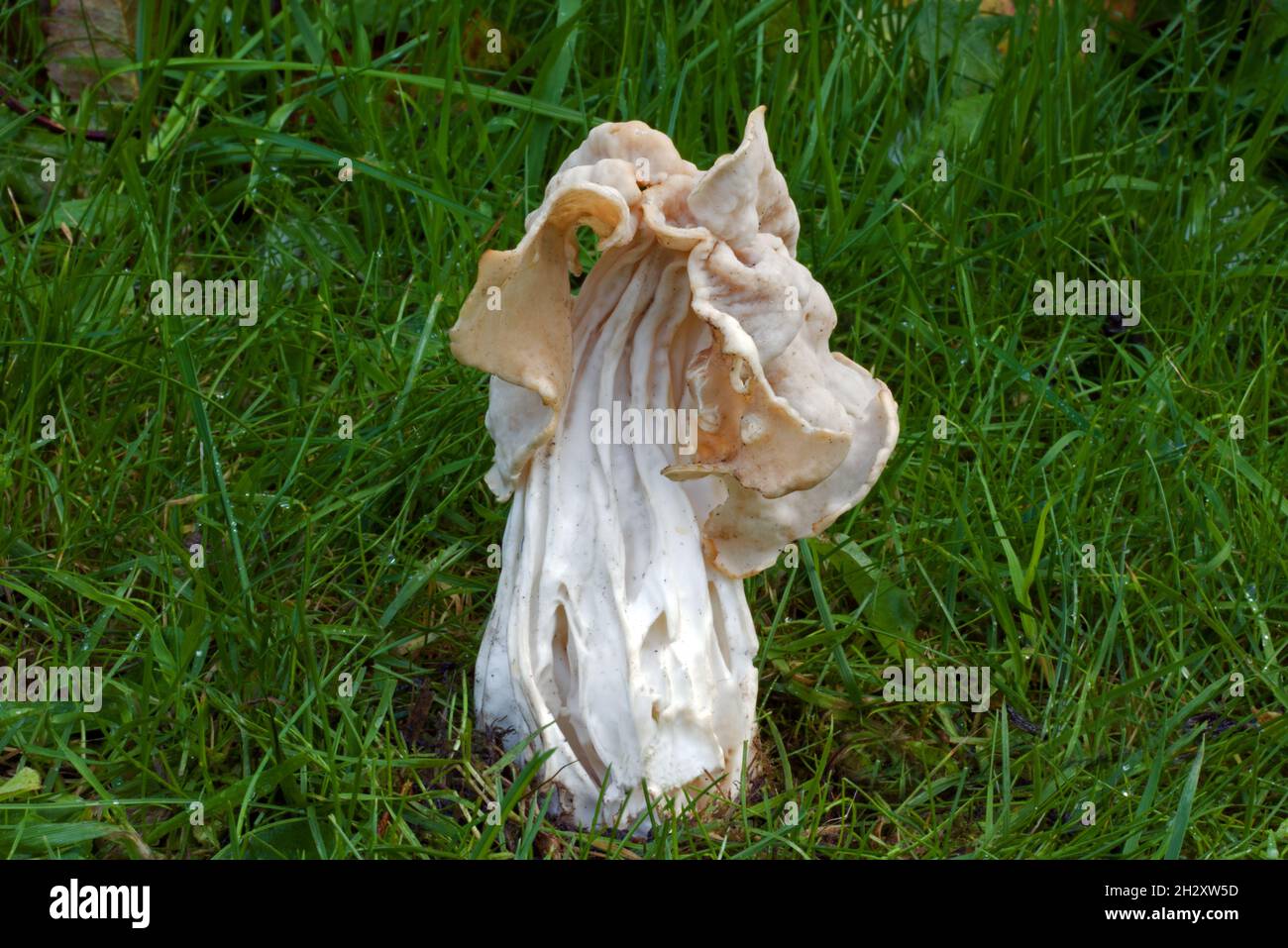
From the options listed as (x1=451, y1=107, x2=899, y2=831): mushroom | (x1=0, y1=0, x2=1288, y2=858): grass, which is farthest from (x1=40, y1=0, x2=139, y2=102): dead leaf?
(x1=451, y1=107, x2=899, y2=831): mushroom

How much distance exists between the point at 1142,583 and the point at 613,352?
1530mm

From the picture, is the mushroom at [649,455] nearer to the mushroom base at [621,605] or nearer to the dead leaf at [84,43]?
the mushroom base at [621,605]

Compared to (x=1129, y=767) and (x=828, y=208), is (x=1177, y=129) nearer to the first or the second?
(x=828, y=208)

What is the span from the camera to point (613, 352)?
9.93 feet

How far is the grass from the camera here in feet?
10.0

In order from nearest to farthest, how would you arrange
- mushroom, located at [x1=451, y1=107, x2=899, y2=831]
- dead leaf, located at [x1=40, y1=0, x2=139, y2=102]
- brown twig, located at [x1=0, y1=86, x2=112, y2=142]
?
mushroom, located at [x1=451, y1=107, x2=899, y2=831]
brown twig, located at [x1=0, y1=86, x2=112, y2=142]
dead leaf, located at [x1=40, y1=0, x2=139, y2=102]

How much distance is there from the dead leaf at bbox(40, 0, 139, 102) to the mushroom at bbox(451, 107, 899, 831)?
92.6 inches

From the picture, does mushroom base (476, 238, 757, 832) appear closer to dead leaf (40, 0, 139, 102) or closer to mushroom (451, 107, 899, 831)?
mushroom (451, 107, 899, 831)

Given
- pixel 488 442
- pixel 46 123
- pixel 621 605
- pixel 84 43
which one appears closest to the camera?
pixel 621 605

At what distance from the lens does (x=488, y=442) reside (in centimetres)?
387

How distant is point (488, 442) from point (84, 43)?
2059 millimetres

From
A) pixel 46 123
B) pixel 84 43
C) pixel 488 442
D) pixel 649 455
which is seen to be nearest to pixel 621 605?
pixel 649 455

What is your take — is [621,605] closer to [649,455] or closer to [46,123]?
[649,455]
